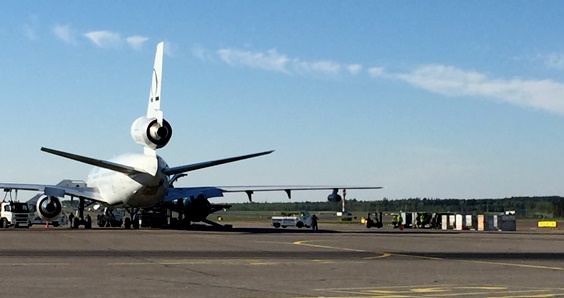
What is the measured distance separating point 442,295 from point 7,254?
17.1m

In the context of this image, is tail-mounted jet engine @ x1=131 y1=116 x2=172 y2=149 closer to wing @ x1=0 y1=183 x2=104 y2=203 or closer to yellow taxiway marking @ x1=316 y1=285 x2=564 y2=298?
wing @ x1=0 y1=183 x2=104 y2=203

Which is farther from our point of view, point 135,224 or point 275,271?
point 135,224

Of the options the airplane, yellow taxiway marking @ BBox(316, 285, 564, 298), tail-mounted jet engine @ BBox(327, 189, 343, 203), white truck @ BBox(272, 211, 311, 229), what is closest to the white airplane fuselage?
the airplane

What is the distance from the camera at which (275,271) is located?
2369 centimetres

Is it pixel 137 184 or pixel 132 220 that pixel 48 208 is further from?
pixel 137 184

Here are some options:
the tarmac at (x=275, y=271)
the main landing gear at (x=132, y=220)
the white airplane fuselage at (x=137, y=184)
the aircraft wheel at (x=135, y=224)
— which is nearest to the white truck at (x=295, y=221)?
the main landing gear at (x=132, y=220)

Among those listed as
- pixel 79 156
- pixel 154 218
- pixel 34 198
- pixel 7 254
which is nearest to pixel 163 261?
pixel 7 254

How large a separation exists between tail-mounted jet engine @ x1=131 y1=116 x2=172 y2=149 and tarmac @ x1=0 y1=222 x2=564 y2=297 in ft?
61.0

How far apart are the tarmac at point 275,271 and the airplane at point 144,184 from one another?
705 inches

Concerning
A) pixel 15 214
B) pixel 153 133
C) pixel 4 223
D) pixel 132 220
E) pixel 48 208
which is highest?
pixel 153 133

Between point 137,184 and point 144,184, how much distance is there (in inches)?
25.7

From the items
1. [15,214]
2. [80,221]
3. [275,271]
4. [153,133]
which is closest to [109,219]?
[80,221]

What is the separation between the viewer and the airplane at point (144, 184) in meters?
55.5

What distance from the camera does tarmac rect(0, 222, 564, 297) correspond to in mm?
18328
